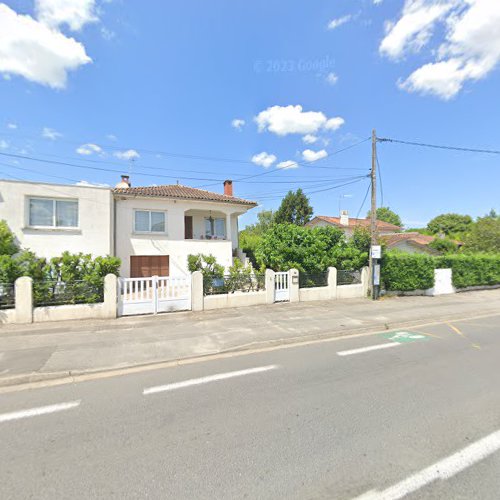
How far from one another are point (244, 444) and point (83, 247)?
12477 mm

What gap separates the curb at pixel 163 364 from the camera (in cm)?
446

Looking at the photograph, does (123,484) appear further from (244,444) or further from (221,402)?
(221,402)

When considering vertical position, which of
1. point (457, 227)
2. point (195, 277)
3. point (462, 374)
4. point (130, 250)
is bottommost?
point (462, 374)

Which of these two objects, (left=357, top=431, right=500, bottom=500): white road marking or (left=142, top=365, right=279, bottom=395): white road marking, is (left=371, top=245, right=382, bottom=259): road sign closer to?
(left=142, top=365, right=279, bottom=395): white road marking

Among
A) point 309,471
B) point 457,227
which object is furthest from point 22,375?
point 457,227

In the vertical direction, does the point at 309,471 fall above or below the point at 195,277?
below

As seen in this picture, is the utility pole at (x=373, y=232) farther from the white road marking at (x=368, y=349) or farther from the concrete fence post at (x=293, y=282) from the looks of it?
the white road marking at (x=368, y=349)

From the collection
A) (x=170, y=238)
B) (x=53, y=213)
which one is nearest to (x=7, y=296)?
(x=53, y=213)

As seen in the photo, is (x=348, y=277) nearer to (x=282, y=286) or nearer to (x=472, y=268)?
(x=282, y=286)

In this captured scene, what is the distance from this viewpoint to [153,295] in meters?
9.19

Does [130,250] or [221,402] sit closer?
[221,402]

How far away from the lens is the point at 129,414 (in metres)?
3.48

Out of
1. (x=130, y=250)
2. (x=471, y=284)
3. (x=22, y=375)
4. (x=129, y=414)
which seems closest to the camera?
(x=129, y=414)

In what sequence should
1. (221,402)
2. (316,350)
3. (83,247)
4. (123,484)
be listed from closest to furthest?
(123,484), (221,402), (316,350), (83,247)
